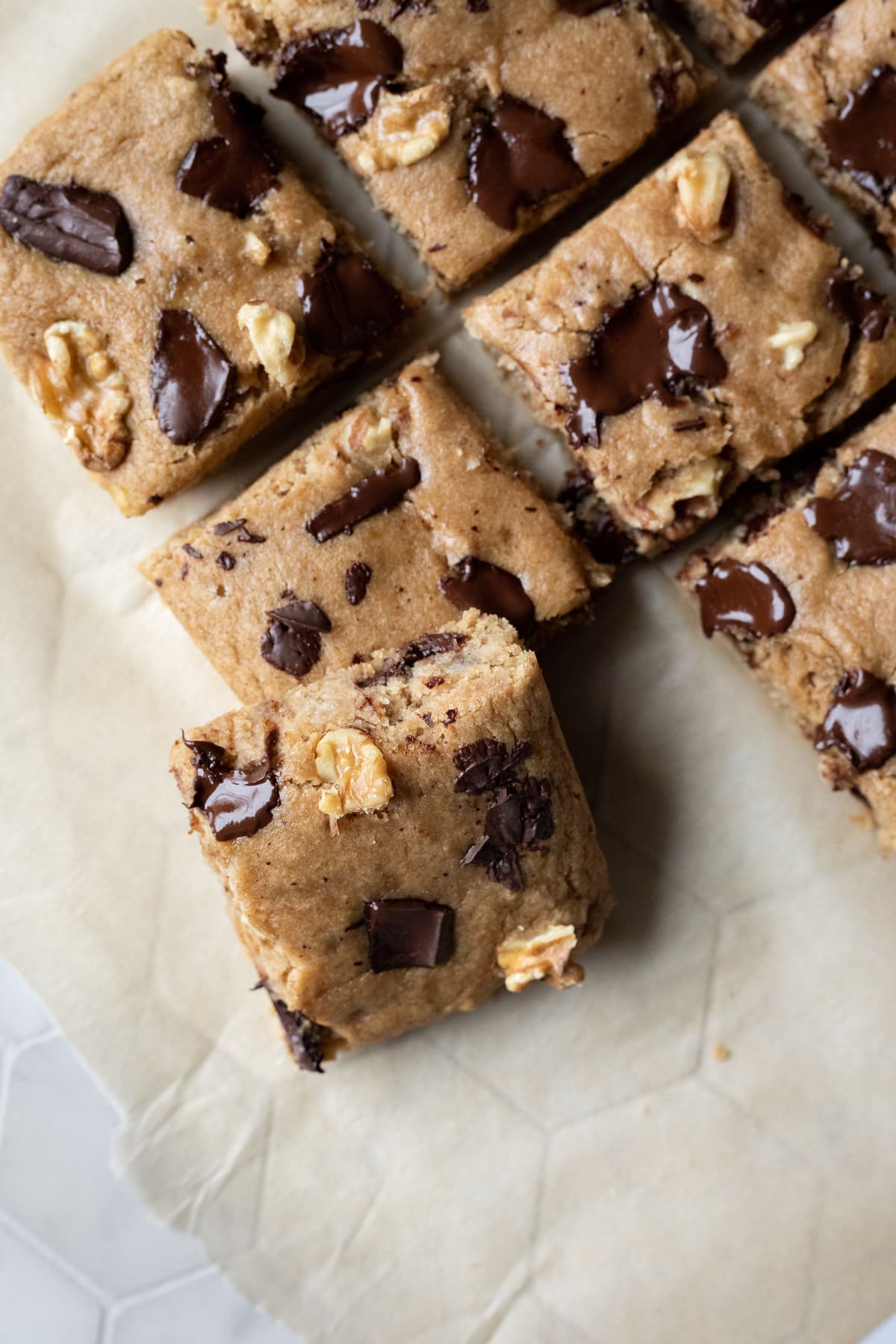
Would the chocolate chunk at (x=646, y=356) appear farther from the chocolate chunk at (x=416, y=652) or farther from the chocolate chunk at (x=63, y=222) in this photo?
the chocolate chunk at (x=63, y=222)

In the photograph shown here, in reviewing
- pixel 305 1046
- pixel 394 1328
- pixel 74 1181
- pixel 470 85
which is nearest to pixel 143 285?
pixel 470 85

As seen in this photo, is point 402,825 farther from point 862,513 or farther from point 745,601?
point 862,513

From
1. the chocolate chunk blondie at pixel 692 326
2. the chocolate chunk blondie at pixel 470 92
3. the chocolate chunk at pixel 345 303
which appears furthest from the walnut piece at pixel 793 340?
the chocolate chunk at pixel 345 303

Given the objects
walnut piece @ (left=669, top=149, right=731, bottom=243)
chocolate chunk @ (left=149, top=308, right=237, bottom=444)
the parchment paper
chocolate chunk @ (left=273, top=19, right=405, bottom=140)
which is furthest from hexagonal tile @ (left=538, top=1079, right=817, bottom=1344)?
chocolate chunk @ (left=273, top=19, right=405, bottom=140)

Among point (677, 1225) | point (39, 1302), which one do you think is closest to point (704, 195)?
point (677, 1225)

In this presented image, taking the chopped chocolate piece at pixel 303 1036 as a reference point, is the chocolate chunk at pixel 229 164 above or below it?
above

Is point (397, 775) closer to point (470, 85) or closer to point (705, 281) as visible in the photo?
point (705, 281)
